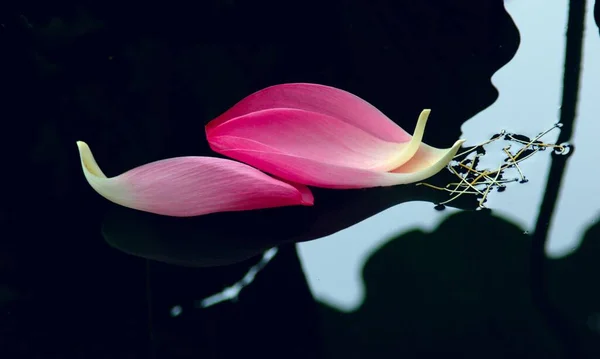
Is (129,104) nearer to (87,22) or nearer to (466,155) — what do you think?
(87,22)

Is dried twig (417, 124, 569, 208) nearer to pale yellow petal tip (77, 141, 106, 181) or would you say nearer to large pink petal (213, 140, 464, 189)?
large pink petal (213, 140, 464, 189)

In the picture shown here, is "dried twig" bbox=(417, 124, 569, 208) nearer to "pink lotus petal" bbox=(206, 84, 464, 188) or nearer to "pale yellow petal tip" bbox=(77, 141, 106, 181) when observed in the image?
"pink lotus petal" bbox=(206, 84, 464, 188)

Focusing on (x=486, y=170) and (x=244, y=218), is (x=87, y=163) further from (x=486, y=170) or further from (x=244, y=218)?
(x=486, y=170)

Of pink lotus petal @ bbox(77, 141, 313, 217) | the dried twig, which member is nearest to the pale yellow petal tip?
pink lotus petal @ bbox(77, 141, 313, 217)

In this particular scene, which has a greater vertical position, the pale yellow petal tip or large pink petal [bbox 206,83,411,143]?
large pink petal [bbox 206,83,411,143]

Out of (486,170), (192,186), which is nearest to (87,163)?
(192,186)

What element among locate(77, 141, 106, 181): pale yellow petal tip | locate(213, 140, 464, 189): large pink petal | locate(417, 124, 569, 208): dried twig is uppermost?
locate(417, 124, 569, 208): dried twig

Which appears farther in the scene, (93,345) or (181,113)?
(181,113)

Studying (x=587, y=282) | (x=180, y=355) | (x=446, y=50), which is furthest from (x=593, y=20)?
(x=180, y=355)
